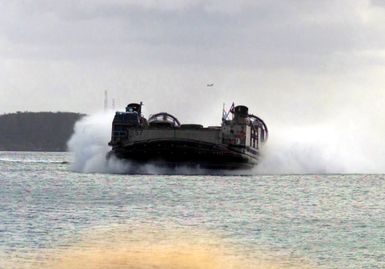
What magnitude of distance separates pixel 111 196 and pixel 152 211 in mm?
9869

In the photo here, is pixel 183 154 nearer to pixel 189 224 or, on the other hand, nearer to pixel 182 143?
pixel 182 143

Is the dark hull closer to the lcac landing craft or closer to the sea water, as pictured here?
the lcac landing craft

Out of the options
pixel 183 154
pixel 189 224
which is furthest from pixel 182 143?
pixel 189 224

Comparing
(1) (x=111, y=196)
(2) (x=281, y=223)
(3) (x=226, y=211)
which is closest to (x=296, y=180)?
(1) (x=111, y=196)

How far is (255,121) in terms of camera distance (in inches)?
4016

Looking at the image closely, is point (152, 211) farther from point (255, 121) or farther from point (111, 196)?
point (255, 121)

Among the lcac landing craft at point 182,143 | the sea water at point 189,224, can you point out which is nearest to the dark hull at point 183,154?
the lcac landing craft at point 182,143

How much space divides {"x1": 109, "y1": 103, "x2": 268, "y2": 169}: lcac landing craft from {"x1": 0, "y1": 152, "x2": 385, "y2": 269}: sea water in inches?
253

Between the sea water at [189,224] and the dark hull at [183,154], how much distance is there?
6242 millimetres

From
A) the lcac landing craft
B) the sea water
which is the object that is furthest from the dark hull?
the sea water

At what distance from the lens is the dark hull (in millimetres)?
82938

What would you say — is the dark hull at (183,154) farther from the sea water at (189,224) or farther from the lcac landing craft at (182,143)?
the sea water at (189,224)

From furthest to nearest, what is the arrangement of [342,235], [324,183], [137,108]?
1. [137,108]
2. [324,183]
3. [342,235]

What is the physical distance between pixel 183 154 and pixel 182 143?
1.18 metres
